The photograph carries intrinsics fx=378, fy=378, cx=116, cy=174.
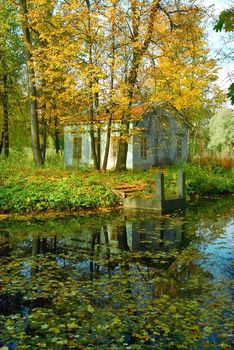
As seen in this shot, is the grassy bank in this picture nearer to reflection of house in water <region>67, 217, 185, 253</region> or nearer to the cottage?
reflection of house in water <region>67, 217, 185, 253</region>

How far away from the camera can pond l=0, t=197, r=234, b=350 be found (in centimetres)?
461

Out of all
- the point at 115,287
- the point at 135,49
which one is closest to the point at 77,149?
the point at 135,49

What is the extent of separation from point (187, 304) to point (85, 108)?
54.7 feet

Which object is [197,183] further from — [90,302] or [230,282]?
[90,302]

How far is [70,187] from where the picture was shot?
15320mm

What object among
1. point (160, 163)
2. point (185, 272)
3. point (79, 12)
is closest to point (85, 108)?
point (79, 12)

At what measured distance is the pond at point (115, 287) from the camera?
4.61m

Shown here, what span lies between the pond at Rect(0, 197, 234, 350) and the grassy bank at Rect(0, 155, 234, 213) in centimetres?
268

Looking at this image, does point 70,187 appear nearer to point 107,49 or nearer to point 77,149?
point 107,49

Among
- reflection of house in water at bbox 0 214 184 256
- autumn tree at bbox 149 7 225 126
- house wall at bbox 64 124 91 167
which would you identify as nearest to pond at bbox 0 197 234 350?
reflection of house in water at bbox 0 214 184 256

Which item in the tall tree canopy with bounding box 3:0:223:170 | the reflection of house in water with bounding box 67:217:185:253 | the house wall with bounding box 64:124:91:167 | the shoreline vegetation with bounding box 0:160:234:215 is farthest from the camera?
the house wall with bounding box 64:124:91:167

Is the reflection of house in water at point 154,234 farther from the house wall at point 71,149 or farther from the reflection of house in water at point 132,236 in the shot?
the house wall at point 71,149

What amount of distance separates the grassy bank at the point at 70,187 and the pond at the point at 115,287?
105 inches

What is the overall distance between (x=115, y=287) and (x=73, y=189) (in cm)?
907
